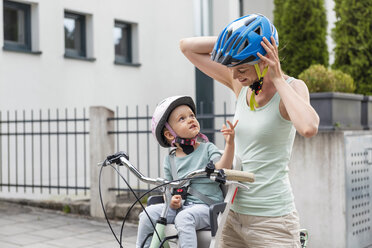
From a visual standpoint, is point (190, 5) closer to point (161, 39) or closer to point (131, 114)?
point (161, 39)

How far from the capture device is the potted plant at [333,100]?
20.1ft

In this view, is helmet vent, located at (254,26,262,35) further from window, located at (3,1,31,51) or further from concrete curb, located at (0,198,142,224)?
window, located at (3,1,31,51)

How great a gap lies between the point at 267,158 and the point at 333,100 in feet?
13.0

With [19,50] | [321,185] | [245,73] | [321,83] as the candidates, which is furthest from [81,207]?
[245,73]

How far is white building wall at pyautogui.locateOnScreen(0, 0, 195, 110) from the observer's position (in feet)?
35.4

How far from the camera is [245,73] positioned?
2.31 m

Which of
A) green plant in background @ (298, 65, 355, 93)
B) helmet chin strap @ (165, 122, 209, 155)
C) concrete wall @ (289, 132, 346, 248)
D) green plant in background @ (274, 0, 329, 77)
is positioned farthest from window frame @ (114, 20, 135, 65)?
helmet chin strap @ (165, 122, 209, 155)

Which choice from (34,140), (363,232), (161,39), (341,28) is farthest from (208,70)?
(161,39)

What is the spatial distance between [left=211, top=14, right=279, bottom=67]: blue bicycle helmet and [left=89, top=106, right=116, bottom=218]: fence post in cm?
Answer: 631

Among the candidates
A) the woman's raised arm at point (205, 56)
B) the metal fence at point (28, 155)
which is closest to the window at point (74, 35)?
the metal fence at point (28, 155)

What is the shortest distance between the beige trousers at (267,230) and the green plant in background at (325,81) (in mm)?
4523

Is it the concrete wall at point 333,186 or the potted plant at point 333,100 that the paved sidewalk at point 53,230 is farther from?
the potted plant at point 333,100

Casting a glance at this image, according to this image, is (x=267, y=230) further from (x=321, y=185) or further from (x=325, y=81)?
(x=325, y=81)

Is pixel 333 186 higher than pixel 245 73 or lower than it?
lower
